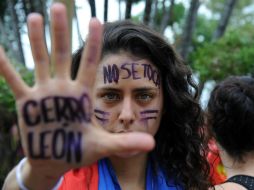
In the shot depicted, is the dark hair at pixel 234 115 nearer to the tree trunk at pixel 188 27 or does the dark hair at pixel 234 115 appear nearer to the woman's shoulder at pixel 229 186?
the woman's shoulder at pixel 229 186

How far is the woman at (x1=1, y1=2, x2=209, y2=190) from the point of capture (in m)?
1.90

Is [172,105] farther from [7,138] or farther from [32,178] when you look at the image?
[7,138]

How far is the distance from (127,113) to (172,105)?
0.39 m

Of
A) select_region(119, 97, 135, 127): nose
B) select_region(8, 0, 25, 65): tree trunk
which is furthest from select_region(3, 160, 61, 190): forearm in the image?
select_region(8, 0, 25, 65): tree trunk

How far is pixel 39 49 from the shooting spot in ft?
4.55

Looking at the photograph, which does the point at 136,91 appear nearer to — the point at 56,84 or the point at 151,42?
the point at 151,42

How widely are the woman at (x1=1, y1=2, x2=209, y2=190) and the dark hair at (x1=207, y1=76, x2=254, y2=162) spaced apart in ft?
1.29

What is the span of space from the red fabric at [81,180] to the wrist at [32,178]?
0.25m

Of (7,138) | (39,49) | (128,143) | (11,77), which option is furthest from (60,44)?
(7,138)

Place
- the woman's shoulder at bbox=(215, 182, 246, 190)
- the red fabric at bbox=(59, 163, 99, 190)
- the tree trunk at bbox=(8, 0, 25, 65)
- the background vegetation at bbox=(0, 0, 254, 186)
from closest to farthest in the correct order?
the red fabric at bbox=(59, 163, 99, 190) < the woman's shoulder at bbox=(215, 182, 246, 190) < the background vegetation at bbox=(0, 0, 254, 186) < the tree trunk at bbox=(8, 0, 25, 65)

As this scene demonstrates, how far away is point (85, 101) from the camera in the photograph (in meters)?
1.43

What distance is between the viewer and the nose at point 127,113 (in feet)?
6.03

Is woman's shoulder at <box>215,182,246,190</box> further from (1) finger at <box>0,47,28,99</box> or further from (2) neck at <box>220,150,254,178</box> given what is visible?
(1) finger at <box>0,47,28,99</box>

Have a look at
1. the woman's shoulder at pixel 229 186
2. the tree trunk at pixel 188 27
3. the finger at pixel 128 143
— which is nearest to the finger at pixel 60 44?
the finger at pixel 128 143
